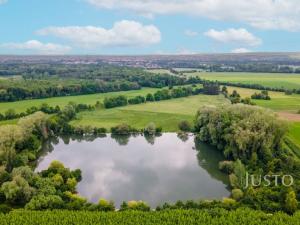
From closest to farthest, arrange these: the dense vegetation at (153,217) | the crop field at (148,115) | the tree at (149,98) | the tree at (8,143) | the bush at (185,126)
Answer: the dense vegetation at (153,217) < the tree at (8,143) < the bush at (185,126) < the crop field at (148,115) < the tree at (149,98)

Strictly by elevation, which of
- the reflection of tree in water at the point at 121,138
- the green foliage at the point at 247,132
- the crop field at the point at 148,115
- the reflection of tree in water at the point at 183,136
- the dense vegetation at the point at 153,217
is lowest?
the reflection of tree in water at the point at 121,138

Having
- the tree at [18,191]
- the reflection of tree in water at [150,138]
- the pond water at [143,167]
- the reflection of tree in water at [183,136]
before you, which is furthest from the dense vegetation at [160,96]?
the tree at [18,191]

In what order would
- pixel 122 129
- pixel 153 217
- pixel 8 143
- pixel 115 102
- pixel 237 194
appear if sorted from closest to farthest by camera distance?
pixel 153 217
pixel 237 194
pixel 8 143
pixel 122 129
pixel 115 102

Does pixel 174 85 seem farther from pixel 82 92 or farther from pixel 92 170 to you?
pixel 92 170

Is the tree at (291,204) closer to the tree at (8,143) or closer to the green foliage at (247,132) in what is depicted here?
the green foliage at (247,132)

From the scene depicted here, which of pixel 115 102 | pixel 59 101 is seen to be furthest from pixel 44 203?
pixel 59 101

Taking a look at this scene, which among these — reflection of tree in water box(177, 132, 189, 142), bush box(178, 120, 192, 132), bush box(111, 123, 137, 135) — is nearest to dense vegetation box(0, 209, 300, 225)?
reflection of tree in water box(177, 132, 189, 142)

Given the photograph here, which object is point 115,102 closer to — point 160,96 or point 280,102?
point 160,96

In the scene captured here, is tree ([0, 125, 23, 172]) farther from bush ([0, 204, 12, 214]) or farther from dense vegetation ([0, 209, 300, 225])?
dense vegetation ([0, 209, 300, 225])

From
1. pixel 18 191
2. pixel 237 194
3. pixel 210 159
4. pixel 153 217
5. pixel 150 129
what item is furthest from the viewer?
pixel 150 129
